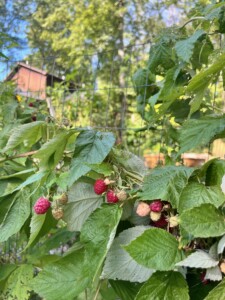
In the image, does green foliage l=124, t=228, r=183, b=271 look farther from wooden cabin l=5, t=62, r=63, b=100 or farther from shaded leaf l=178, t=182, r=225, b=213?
wooden cabin l=5, t=62, r=63, b=100

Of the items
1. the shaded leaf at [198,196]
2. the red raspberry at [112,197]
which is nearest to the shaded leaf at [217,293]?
the shaded leaf at [198,196]

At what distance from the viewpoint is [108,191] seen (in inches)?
29.9

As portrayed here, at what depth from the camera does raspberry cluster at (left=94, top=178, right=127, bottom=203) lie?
0.73 metres

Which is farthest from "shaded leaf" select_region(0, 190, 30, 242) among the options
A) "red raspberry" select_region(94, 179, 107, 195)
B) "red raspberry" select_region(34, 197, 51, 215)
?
"red raspberry" select_region(94, 179, 107, 195)

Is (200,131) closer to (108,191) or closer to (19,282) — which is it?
(108,191)

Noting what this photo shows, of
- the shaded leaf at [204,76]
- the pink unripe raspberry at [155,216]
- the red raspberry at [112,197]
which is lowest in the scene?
the pink unripe raspberry at [155,216]

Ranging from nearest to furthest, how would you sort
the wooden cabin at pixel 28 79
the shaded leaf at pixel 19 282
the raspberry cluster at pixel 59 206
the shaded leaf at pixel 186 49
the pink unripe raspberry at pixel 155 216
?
the pink unripe raspberry at pixel 155 216 < the raspberry cluster at pixel 59 206 < the shaded leaf at pixel 186 49 < the shaded leaf at pixel 19 282 < the wooden cabin at pixel 28 79

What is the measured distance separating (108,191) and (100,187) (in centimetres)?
2

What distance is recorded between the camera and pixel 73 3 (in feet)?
26.4

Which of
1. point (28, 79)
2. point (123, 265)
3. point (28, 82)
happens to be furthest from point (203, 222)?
point (28, 79)

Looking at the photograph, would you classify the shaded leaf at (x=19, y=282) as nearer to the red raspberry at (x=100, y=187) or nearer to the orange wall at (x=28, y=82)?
the red raspberry at (x=100, y=187)

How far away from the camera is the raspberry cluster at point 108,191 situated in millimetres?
733

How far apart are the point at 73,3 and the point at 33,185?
7608 mm

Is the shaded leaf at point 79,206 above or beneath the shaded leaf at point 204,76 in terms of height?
beneath
